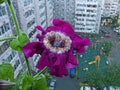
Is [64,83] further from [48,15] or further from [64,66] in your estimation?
[64,66]

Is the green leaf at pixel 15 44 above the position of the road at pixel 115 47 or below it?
above

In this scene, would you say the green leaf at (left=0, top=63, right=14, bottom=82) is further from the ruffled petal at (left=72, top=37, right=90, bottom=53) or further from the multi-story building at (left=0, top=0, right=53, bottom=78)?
the multi-story building at (left=0, top=0, right=53, bottom=78)

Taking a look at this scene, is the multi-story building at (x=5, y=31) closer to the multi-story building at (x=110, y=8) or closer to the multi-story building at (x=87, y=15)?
the multi-story building at (x=87, y=15)

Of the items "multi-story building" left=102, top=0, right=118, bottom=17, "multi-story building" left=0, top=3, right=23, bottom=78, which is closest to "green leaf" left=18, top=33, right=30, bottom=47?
"multi-story building" left=0, top=3, right=23, bottom=78

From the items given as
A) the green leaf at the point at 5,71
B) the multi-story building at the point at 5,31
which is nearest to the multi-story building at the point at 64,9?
the multi-story building at the point at 5,31

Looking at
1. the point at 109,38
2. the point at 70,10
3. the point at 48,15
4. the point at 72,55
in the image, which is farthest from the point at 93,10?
the point at 72,55

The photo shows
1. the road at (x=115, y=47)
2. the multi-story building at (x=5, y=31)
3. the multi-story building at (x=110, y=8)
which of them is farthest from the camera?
the multi-story building at (x=110, y=8)
